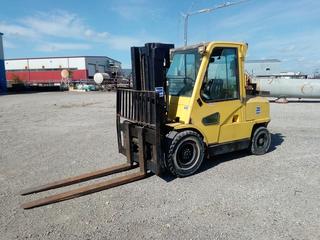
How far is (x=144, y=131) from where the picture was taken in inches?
205

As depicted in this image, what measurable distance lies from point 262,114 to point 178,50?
255 cm

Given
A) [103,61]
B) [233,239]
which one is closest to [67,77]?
[103,61]

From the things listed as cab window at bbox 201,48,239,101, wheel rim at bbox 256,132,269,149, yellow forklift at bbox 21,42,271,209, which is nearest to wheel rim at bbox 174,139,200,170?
yellow forklift at bbox 21,42,271,209

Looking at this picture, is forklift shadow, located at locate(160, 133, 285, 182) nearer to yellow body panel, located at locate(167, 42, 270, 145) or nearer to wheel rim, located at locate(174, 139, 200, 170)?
wheel rim, located at locate(174, 139, 200, 170)

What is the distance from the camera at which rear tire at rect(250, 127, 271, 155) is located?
6.59 m

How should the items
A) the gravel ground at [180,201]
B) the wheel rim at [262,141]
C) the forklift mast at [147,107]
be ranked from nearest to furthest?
the gravel ground at [180,201], the forklift mast at [147,107], the wheel rim at [262,141]

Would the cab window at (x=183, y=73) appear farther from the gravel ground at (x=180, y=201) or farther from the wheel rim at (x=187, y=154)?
the gravel ground at (x=180, y=201)

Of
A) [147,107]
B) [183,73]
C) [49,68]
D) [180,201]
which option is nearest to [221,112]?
[183,73]

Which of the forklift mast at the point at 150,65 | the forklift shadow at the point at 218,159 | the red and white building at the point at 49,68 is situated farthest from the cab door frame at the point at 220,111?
the red and white building at the point at 49,68

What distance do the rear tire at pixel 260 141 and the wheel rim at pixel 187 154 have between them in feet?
6.04

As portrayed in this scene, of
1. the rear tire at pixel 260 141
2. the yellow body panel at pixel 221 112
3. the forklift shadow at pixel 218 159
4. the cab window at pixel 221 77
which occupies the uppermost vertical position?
the cab window at pixel 221 77

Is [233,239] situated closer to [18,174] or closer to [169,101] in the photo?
[169,101]

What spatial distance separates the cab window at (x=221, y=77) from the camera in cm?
544

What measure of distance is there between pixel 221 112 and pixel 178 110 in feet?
2.98
